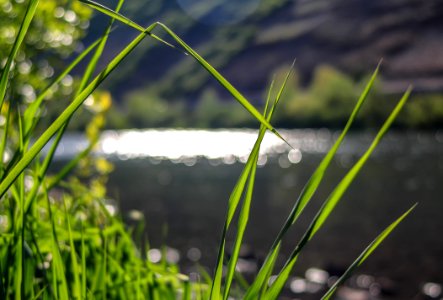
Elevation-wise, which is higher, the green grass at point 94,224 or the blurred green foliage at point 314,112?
the blurred green foliage at point 314,112

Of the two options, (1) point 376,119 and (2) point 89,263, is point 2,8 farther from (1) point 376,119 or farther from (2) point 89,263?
(1) point 376,119

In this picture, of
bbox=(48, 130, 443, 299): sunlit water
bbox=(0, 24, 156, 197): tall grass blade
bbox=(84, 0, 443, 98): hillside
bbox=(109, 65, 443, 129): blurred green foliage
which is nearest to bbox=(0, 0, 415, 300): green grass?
bbox=(0, 24, 156, 197): tall grass blade

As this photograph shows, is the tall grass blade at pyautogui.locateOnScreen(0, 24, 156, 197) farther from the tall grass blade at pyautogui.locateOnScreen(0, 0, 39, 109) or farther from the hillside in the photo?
the hillside

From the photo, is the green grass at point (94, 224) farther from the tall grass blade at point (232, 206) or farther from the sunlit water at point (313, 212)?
the sunlit water at point (313, 212)

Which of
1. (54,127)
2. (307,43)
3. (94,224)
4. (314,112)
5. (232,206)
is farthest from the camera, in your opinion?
(307,43)

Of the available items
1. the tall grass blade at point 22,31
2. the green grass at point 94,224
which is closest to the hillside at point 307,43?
the green grass at point 94,224

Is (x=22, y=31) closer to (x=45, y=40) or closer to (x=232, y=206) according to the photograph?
(x=232, y=206)

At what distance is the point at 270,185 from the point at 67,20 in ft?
60.7

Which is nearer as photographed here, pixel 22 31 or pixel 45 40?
pixel 22 31

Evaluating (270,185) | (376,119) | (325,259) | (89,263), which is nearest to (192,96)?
(376,119)

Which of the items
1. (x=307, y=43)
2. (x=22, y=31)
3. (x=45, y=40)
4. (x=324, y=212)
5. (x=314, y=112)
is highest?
(x=307, y=43)

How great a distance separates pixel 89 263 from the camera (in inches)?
78.0

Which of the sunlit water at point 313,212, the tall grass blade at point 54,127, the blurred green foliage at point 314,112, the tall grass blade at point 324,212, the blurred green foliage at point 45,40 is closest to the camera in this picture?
Answer: the tall grass blade at point 54,127

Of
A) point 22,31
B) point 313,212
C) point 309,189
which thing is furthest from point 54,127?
point 313,212
